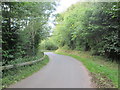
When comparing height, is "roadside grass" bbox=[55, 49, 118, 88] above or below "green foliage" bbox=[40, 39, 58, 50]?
above

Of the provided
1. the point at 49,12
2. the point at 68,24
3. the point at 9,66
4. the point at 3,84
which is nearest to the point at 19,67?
the point at 9,66

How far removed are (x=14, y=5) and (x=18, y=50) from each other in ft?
8.13

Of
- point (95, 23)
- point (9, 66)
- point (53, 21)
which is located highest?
point (53, 21)

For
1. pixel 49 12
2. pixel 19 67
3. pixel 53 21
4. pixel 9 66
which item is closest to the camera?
pixel 9 66

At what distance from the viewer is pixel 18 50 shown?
539 cm

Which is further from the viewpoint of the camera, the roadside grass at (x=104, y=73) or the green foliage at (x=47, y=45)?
the green foliage at (x=47, y=45)

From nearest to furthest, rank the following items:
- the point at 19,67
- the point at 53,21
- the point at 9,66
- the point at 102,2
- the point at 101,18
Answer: the point at 9,66 < the point at 19,67 < the point at 102,2 < the point at 101,18 < the point at 53,21

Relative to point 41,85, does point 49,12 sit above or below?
above

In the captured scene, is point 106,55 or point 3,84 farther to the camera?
point 106,55

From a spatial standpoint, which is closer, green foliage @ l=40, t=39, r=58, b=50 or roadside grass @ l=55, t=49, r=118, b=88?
roadside grass @ l=55, t=49, r=118, b=88

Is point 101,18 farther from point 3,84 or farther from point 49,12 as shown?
point 3,84

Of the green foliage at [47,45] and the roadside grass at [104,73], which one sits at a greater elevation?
the roadside grass at [104,73]

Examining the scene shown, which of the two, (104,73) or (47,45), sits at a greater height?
(104,73)

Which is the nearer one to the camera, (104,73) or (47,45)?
(104,73)
